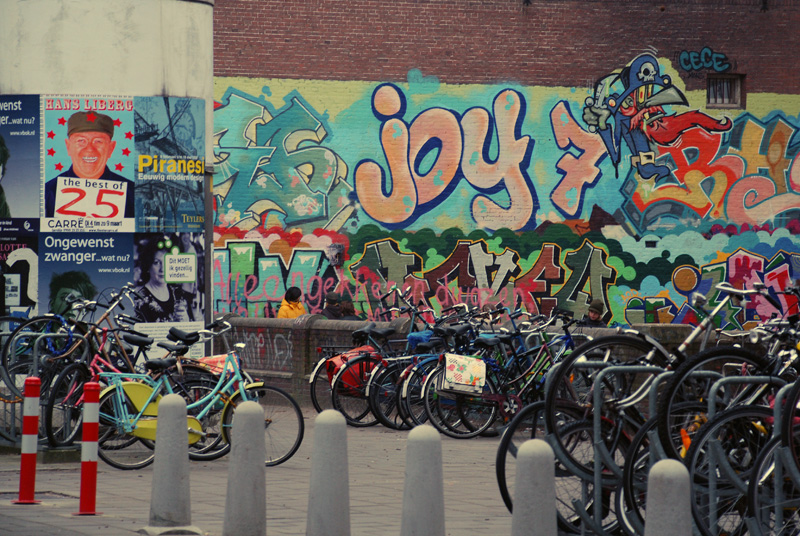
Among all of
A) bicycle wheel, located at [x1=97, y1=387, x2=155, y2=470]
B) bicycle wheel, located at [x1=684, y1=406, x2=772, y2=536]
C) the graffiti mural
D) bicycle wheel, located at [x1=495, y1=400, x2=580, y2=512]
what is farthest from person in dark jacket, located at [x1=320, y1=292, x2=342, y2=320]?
bicycle wheel, located at [x1=684, y1=406, x2=772, y2=536]

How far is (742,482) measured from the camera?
242 inches

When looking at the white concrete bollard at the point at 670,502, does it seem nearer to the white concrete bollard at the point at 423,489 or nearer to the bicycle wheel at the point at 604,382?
the white concrete bollard at the point at 423,489

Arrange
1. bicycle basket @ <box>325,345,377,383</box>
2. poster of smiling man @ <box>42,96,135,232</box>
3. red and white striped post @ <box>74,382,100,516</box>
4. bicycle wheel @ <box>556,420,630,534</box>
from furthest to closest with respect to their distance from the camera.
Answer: bicycle basket @ <box>325,345,377,383</box> < poster of smiling man @ <box>42,96,135,232</box> < red and white striped post @ <box>74,382,100,516</box> < bicycle wheel @ <box>556,420,630,534</box>

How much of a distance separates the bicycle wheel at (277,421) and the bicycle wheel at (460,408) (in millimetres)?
2236

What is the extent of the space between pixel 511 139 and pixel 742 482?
1841 centimetres

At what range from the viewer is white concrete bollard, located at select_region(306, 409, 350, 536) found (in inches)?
242

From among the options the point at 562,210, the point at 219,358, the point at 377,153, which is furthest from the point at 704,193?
the point at 219,358

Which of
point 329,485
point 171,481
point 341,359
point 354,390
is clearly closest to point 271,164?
point 341,359

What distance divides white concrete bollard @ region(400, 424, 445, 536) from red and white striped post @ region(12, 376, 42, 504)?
344cm

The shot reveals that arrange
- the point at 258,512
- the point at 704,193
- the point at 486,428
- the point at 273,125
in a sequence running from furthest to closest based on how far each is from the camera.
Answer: the point at 704,193 < the point at 273,125 < the point at 486,428 < the point at 258,512

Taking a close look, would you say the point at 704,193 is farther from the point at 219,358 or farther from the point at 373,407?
the point at 219,358

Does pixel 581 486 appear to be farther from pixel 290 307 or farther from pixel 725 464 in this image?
pixel 290 307

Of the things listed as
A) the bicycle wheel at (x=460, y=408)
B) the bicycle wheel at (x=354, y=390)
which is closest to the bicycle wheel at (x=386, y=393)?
the bicycle wheel at (x=354, y=390)

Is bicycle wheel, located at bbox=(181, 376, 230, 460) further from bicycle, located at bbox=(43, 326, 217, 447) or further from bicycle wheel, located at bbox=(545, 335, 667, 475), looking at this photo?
bicycle wheel, located at bbox=(545, 335, 667, 475)
